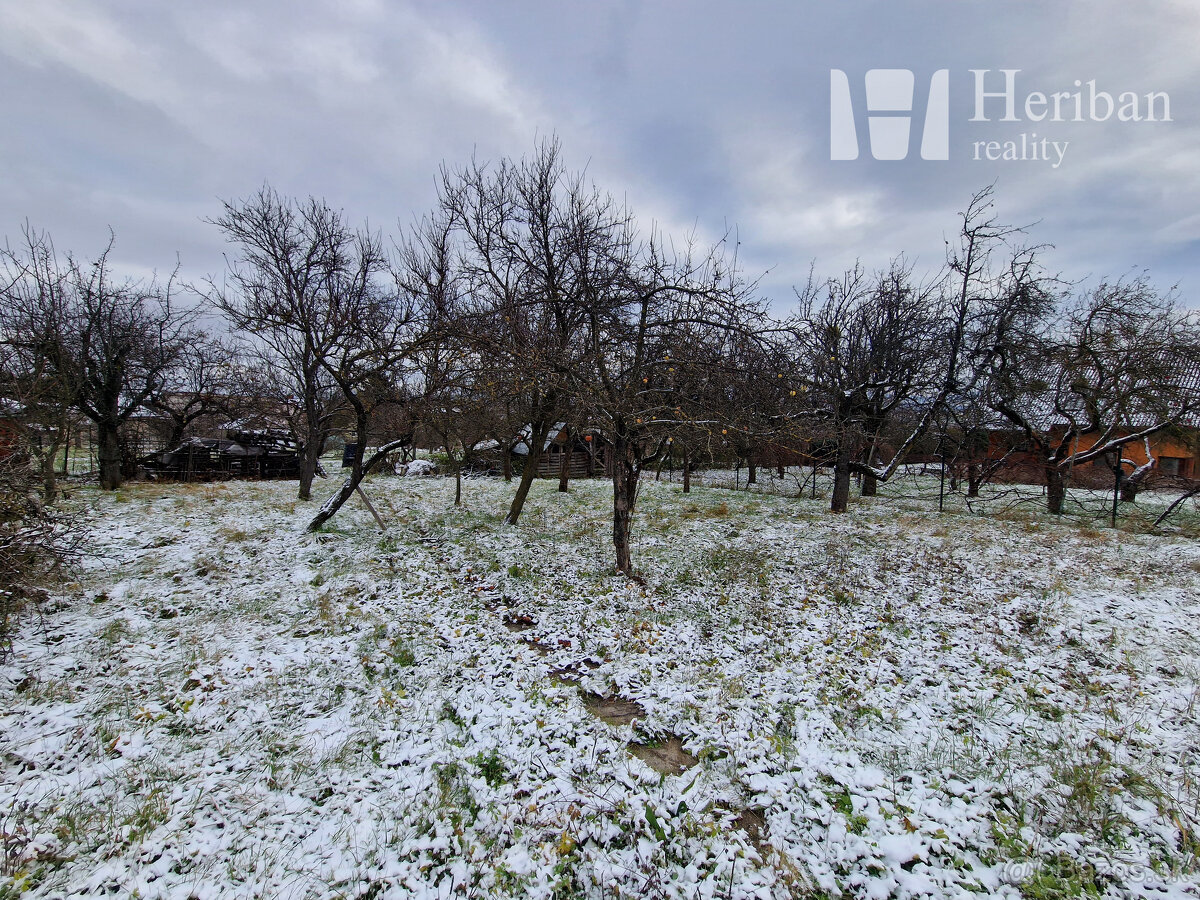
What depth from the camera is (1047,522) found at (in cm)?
1085

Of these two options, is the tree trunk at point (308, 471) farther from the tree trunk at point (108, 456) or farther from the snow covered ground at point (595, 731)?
the tree trunk at point (108, 456)

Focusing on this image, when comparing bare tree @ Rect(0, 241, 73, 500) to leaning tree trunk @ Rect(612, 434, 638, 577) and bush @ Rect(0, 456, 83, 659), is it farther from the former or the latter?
leaning tree trunk @ Rect(612, 434, 638, 577)

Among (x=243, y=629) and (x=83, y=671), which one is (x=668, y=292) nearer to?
(x=243, y=629)

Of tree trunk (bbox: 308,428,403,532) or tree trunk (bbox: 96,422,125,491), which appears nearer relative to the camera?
tree trunk (bbox: 308,428,403,532)

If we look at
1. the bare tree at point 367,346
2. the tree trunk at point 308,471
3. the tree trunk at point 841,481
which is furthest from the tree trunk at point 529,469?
the tree trunk at point 841,481

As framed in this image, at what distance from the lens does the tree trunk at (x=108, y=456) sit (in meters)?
13.1

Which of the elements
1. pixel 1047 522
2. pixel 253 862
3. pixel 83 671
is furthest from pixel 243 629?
pixel 1047 522

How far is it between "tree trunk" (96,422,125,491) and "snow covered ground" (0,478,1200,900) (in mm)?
9540

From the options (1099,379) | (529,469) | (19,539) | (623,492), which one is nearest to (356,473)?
(529,469)

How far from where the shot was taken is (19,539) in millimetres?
4156

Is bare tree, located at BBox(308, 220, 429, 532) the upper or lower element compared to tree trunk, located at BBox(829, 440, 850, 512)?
upper

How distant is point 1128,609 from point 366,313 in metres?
15.0

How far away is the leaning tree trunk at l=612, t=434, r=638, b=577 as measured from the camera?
637 centimetres

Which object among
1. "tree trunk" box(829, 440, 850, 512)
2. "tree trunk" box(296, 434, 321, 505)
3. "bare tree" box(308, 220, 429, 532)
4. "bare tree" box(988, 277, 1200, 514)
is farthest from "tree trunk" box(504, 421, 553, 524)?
"bare tree" box(988, 277, 1200, 514)
